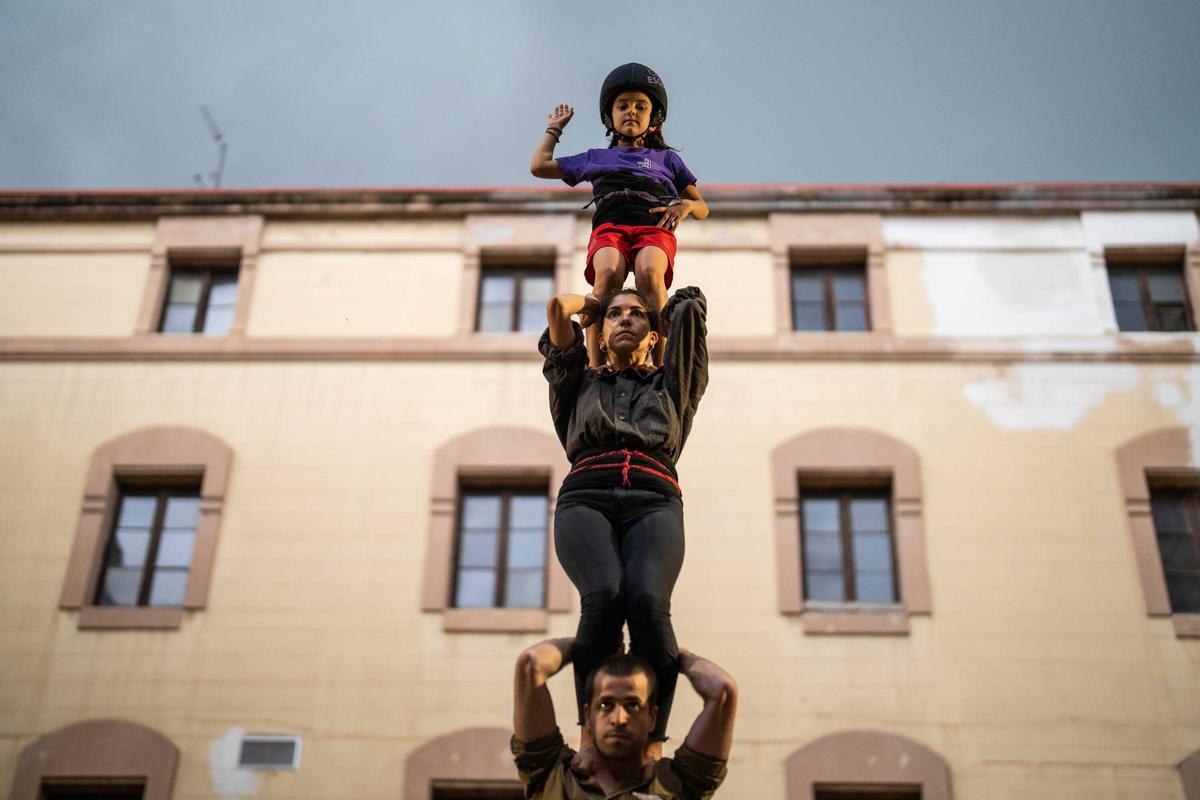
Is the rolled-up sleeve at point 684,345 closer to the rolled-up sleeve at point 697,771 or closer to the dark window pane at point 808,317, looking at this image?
the rolled-up sleeve at point 697,771

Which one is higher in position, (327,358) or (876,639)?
(327,358)

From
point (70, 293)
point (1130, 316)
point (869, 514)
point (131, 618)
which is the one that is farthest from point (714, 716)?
point (70, 293)

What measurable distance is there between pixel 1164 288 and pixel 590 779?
40.7 feet

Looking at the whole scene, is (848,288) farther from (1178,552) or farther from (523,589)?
(523,589)

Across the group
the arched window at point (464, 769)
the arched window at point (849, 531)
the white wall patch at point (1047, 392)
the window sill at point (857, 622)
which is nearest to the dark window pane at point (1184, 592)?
the white wall patch at point (1047, 392)

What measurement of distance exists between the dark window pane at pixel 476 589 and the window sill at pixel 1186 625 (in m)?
6.73

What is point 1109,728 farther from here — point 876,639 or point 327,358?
point 327,358

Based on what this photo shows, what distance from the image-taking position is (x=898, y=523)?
13.4 metres

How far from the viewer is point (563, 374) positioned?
19.4ft

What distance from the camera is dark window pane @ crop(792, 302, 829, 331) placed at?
49.1 feet

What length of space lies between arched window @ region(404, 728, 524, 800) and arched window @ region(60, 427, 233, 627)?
2.87 m

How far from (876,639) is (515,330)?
535 centimetres

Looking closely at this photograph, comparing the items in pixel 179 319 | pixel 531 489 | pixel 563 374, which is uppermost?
pixel 179 319

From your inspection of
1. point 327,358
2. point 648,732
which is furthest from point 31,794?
point 648,732
